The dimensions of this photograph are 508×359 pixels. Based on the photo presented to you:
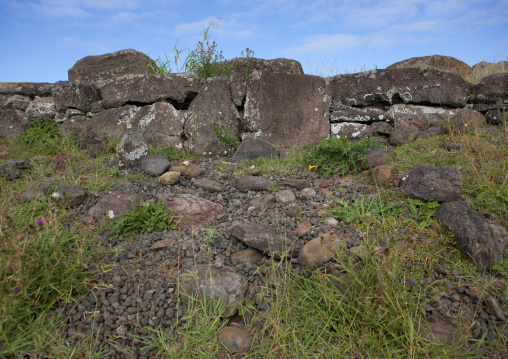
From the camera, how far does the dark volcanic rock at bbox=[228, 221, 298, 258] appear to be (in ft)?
8.45

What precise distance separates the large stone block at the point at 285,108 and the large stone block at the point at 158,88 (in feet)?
3.48

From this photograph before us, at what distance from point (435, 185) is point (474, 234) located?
2.09ft

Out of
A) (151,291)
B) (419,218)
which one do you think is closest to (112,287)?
(151,291)

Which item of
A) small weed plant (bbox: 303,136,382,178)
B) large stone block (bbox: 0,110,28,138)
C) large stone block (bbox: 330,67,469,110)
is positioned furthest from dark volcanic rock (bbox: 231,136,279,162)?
large stone block (bbox: 0,110,28,138)

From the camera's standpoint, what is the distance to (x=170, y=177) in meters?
3.92

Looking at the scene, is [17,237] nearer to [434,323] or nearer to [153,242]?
[153,242]

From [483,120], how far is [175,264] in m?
5.22

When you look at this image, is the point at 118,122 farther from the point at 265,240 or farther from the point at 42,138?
the point at 265,240

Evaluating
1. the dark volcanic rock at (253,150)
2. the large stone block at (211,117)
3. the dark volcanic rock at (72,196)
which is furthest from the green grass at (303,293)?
the large stone block at (211,117)

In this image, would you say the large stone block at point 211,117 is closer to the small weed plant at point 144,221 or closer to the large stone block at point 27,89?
the small weed plant at point 144,221

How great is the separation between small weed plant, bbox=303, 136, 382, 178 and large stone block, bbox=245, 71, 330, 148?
1058 mm

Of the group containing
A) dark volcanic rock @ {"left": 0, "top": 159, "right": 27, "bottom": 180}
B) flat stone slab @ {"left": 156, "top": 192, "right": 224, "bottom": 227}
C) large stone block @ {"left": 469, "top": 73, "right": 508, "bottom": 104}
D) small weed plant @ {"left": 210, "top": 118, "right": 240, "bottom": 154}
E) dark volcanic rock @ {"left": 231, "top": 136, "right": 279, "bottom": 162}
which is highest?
large stone block @ {"left": 469, "top": 73, "right": 508, "bottom": 104}

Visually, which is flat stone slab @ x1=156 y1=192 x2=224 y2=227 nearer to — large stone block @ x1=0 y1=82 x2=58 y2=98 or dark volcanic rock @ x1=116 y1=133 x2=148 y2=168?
dark volcanic rock @ x1=116 y1=133 x2=148 y2=168

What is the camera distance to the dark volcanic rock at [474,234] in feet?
7.96
